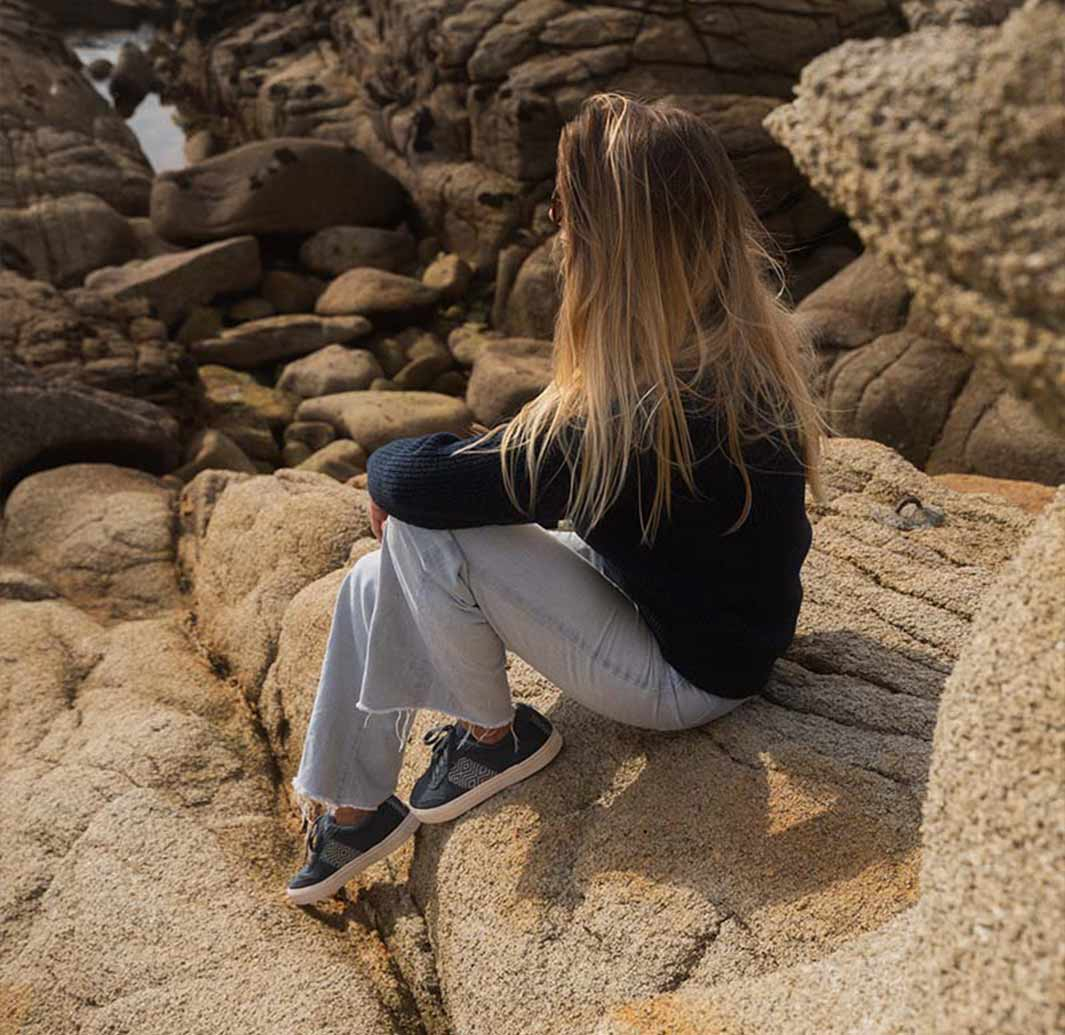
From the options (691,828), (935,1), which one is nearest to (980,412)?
(935,1)

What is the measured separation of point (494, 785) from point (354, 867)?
387 mm

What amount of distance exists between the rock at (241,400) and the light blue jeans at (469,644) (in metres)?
6.13

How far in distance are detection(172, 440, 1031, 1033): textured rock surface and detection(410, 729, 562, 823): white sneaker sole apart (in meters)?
0.03

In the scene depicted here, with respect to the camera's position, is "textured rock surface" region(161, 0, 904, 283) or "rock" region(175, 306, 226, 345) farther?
"rock" region(175, 306, 226, 345)

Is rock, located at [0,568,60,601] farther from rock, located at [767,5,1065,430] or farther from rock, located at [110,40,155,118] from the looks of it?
rock, located at [110,40,155,118]

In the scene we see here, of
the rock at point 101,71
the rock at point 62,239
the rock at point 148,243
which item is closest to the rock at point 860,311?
the rock at point 148,243

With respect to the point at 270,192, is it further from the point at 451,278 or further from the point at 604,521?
the point at 604,521

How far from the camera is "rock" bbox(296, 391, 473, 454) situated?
27.3 feet

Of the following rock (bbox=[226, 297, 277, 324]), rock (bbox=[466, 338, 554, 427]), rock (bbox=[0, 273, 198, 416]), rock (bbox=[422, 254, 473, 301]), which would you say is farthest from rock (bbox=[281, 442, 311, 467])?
rock (bbox=[422, 254, 473, 301])

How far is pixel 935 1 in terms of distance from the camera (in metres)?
8.17

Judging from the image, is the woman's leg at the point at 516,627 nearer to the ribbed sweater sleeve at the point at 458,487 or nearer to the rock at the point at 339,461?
the ribbed sweater sleeve at the point at 458,487

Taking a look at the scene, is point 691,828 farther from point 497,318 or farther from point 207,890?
point 497,318

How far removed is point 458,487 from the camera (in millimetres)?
2373

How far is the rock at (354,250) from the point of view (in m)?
11.4
